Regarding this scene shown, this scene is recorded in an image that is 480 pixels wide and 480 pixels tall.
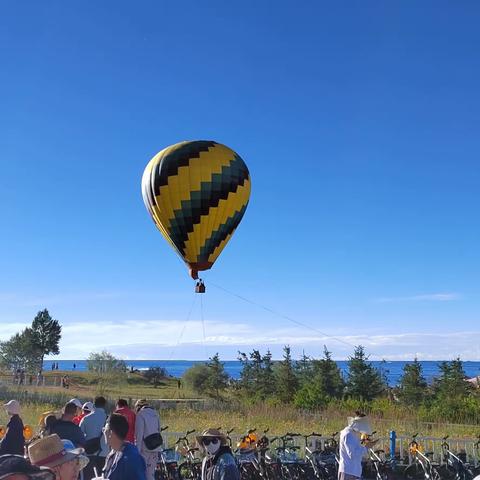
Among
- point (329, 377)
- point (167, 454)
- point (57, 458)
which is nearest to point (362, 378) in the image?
point (329, 377)

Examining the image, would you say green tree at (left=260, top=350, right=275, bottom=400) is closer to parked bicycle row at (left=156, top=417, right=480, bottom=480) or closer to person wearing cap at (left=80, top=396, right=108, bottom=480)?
parked bicycle row at (left=156, top=417, right=480, bottom=480)

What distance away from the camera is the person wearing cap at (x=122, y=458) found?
16.7 feet

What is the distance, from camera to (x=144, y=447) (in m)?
9.41

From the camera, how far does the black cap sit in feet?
9.71

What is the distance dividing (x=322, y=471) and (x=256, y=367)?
2480 cm

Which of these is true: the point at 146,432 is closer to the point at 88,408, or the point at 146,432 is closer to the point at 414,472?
the point at 88,408

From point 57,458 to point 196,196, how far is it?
13181 millimetres

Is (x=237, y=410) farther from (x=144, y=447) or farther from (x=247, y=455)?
(x=144, y=447)

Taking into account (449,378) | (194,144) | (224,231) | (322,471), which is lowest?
(322,471)

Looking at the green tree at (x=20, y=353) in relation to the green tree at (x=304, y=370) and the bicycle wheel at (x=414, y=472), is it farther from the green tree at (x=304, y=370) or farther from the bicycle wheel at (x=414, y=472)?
the bicycle wheel at (x=414, y=472)

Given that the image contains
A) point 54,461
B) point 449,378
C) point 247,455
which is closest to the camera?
point 54,461

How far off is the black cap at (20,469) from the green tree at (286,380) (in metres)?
29.1

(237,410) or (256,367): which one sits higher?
(256,367)

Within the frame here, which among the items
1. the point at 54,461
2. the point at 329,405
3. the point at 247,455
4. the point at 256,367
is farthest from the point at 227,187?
the point at 256,367
